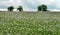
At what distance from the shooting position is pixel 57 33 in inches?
768

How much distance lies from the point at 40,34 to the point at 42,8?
89.0 meters

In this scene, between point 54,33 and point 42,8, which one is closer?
point 54,33

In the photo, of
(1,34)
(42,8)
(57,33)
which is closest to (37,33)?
(57,33)

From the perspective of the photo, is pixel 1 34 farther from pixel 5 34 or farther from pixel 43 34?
pixel 43 34

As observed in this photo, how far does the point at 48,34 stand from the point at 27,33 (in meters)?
1.65

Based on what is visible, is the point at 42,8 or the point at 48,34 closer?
the point at 48,34

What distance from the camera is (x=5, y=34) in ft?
63.0

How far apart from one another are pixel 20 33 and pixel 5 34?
117cm

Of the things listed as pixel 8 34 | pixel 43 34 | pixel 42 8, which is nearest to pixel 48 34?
pixel 43 34

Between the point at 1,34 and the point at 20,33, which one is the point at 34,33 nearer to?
the point at 20,33

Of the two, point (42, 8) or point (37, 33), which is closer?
point (37, 33)

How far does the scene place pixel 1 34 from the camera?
18953 mm

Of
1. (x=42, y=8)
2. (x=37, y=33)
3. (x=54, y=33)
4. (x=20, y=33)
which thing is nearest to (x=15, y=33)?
(x=20, y=33)

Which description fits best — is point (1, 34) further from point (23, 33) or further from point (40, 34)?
point (40, 34)
